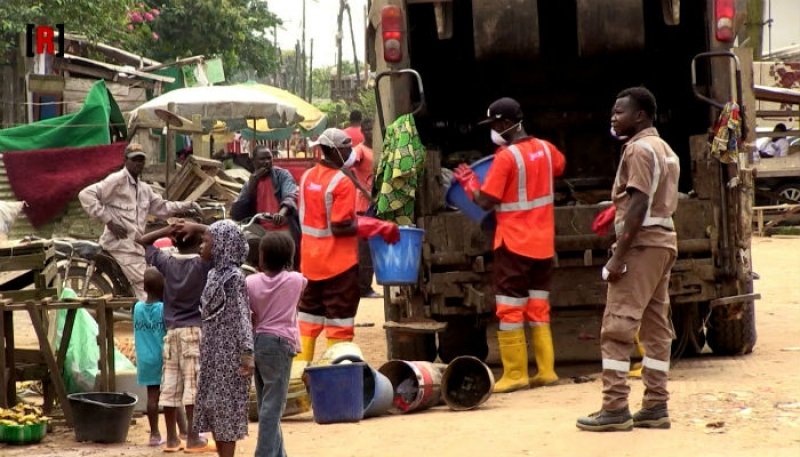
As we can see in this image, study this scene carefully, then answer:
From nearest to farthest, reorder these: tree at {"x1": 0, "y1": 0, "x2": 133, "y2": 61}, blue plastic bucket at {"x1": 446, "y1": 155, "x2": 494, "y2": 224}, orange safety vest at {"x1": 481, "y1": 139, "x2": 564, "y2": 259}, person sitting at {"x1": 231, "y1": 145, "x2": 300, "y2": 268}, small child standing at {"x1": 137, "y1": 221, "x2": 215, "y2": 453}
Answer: small child standing at {"x1": 137, "y1": 221, "x2": 215, "y2": 453} → orange safety vest at {"x1": 481, "y1": 139, "x2": 564, "y2": 259} → blue plastic bucket at {"x1": 446, "y1": 155, "x2": 494, "y2": 224} → person sitting at {"x1": 231, "y1": 145, "x2": 300, "y2": 268} → tree at {"x1": 0, "y1": 0, "x2": 133, "y2": 61}

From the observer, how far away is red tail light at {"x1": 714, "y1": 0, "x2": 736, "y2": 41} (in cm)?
891

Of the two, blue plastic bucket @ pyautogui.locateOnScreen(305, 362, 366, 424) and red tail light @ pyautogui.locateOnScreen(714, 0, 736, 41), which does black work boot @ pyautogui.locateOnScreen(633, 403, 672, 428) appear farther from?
red tail light @ pyautogui.locateOnScreen(714, 0, 736, 41)

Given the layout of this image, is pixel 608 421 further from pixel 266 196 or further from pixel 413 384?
pixel 266 196

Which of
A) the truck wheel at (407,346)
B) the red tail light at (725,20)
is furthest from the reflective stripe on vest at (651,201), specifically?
the truck wheel at (407,346)

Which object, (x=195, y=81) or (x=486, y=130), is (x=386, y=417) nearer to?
(x=486, y=130)

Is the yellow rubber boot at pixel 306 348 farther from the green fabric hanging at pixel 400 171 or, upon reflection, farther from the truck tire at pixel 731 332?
the truck tire at pixel 731 332

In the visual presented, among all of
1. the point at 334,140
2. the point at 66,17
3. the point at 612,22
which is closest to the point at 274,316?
the point at 334,140

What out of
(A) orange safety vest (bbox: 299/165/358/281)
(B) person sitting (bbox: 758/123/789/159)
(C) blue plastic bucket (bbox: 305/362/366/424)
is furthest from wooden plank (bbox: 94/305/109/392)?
(B) person sitting (bbox: 758/123/789/159)

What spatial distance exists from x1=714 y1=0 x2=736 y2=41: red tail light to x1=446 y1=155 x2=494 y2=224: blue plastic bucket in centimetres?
160

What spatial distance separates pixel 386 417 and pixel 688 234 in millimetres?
2348

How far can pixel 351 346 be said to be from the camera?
7.98 m

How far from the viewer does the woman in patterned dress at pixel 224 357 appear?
20.6 ft

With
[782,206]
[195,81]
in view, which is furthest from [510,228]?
[195,81]

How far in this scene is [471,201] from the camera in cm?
888
